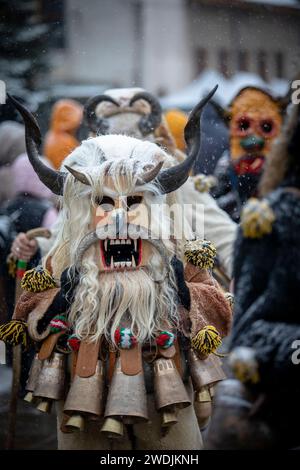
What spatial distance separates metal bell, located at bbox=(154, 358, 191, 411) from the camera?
3172 millimetres

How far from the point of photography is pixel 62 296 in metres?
3.39

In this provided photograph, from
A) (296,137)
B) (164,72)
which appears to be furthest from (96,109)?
(164,72)

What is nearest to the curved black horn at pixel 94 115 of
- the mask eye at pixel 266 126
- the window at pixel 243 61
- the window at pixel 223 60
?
the mask eye at pixel 266 126

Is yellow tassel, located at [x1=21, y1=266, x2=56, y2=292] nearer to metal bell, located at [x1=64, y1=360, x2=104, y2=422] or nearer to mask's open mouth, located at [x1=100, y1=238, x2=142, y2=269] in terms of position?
mask's open mouth, located at [x1=100, y1=238, x2=142, y2=269]

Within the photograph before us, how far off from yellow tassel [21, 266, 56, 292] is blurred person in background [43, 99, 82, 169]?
3.65 metres

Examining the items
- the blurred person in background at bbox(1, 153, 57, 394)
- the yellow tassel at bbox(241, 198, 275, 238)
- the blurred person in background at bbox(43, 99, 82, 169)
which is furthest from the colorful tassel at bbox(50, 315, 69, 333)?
the blurred person in background at bbox(43, 99, 82, 169)

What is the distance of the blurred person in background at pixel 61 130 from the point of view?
7.25m

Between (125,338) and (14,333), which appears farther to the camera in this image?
(14,333)

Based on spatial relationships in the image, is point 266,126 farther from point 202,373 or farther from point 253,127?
point 202,373

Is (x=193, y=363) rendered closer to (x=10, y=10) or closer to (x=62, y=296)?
(x=62, y=296)

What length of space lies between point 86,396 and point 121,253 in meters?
0.60

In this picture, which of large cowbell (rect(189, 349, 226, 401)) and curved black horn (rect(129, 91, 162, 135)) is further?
curved black horn (rect(129, 91, 162, 135))

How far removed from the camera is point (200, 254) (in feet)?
11.6

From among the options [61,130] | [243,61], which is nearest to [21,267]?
[61,130]
